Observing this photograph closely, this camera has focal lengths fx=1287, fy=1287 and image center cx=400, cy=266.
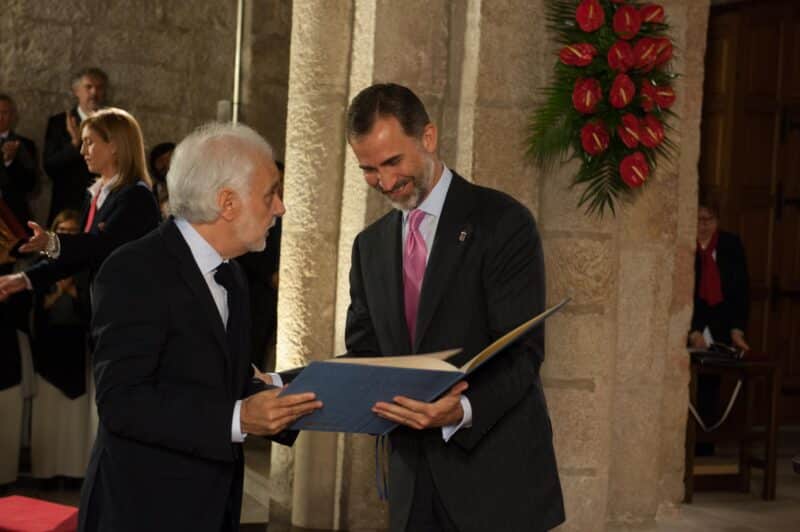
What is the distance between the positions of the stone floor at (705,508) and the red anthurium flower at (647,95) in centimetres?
178

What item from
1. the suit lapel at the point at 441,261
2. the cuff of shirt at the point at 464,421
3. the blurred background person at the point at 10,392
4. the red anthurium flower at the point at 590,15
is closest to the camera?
the cuff of shirt at the point at 464,421

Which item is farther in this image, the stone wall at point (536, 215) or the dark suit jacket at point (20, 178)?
the dark suit jacket at point (20, 178)

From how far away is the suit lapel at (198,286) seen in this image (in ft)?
8.09

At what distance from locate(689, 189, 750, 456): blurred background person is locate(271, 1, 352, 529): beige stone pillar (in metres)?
3.25

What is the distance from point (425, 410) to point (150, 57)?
5.74 metres

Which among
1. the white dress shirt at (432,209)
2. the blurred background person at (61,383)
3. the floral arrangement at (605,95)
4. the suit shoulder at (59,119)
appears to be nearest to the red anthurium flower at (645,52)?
the floral arrangement at (605,95)

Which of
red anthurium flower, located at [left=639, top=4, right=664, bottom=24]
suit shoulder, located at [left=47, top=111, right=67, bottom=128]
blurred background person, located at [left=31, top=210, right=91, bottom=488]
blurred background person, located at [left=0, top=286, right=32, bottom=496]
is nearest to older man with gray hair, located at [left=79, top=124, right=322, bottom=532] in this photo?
red anthurium flower, located at [left=639, top=4, right=664, bottom=24]

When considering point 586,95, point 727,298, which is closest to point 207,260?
point 586,95

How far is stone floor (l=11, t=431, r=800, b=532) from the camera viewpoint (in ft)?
19.1

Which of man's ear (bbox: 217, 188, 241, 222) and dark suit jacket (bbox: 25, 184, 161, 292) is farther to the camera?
dark suit jacket (bbox: 25, 184, 161, 292)

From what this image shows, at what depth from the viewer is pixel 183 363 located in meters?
2.44

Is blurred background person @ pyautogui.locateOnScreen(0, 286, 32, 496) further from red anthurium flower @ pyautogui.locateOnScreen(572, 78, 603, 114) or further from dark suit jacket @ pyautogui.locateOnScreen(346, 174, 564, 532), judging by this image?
dark suit jacket @ pyautogui.locateOnScreen(346, 174, 564, 532)

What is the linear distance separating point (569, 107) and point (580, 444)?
127 centimetres

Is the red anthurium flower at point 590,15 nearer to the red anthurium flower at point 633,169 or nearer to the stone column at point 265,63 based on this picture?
the red anthurium flower at point 633,169
